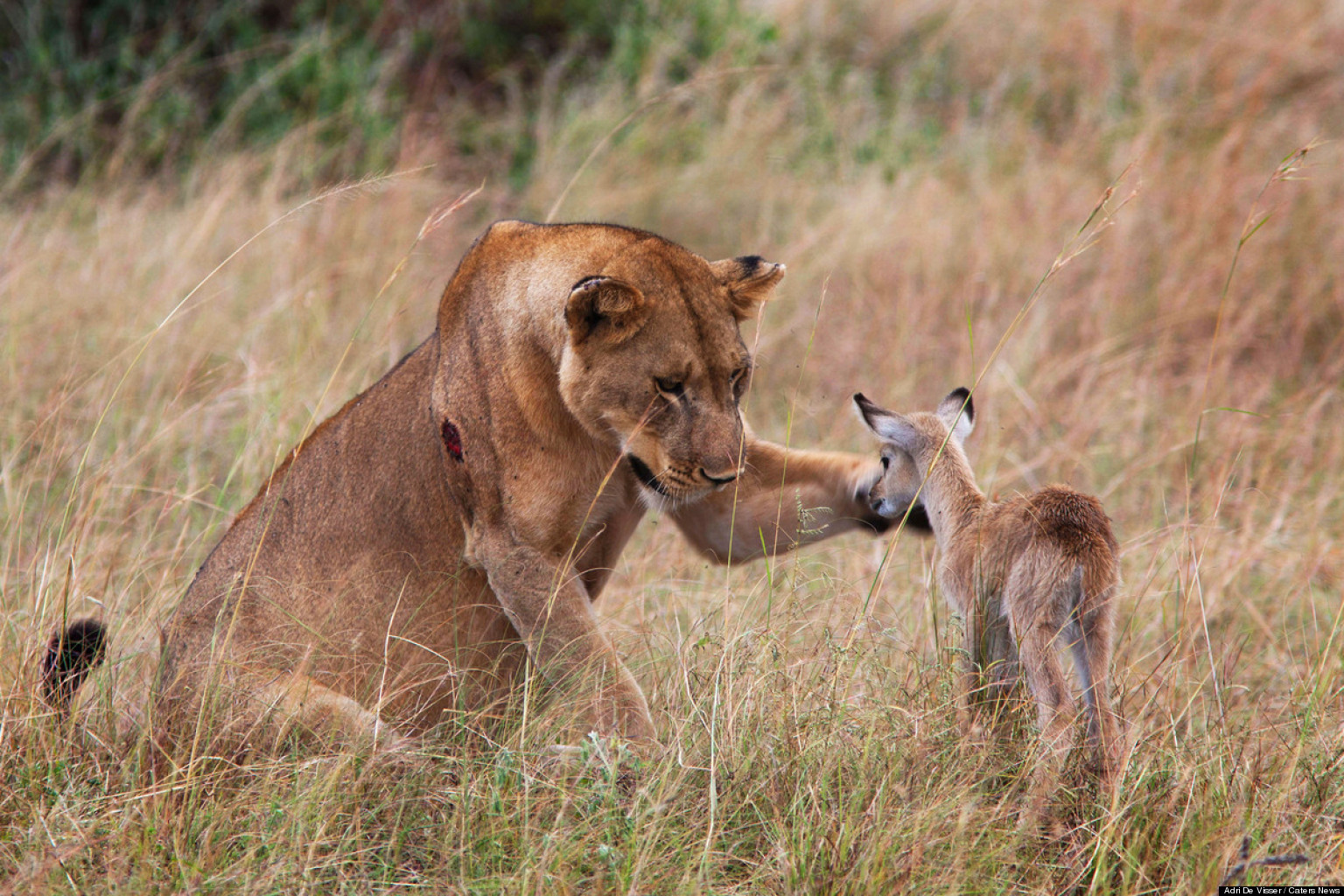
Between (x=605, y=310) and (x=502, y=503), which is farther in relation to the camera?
(x=502, y=503)

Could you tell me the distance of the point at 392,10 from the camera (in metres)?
9.49

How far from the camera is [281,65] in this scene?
29.0 ft

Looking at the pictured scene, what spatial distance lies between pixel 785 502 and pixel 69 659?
76.3 inches

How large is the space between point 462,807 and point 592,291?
50.4 inches

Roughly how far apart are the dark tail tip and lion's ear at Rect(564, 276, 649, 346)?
1.43m

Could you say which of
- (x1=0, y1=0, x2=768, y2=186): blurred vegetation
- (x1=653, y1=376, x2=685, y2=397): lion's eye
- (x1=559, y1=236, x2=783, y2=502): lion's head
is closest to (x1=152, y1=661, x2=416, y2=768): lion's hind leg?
(x1=559, y1=236, x2=783, y2=502): lion's head

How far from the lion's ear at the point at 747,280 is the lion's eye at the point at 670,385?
0.37 m

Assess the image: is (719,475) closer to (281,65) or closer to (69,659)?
(69,659)

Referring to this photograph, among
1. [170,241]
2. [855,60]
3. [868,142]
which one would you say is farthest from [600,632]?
[855,60]

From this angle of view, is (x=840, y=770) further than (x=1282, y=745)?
No

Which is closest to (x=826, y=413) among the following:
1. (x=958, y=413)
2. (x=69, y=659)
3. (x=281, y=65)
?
(x=958, y=413)

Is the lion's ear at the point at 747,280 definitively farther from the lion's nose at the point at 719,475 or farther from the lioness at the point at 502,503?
the lion's nose at the point at 719,475

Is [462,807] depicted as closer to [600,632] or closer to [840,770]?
[600,632]

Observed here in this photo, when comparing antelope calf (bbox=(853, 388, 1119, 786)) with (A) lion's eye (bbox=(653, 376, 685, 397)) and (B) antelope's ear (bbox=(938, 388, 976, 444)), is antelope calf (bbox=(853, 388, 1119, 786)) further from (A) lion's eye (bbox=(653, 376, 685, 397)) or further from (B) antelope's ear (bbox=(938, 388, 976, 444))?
(A) lion's eye (bbox=(653, 376, 685, 397))
